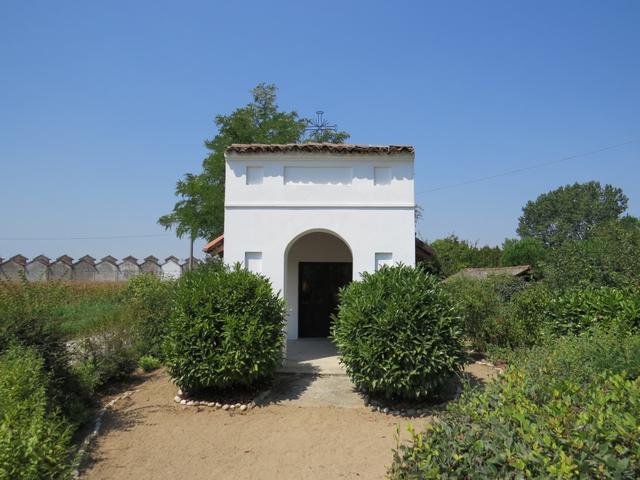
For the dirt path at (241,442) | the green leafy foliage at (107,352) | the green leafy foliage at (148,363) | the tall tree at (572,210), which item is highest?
the tall tree at (572,210)

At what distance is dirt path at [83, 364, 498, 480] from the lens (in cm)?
537

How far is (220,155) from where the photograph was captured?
21.2m

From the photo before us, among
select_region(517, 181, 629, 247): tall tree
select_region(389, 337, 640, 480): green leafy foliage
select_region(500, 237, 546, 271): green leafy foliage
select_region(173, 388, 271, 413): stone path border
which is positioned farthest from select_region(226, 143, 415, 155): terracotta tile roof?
select_region(517, 181, 629, 247): tall tree

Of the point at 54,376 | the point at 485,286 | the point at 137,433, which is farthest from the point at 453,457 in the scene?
the point at 485,286

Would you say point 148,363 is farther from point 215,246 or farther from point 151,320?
point 215,246

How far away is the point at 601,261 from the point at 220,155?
1631cm

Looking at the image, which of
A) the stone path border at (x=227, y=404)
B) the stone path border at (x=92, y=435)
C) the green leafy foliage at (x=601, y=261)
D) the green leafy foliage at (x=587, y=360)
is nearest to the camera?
the green leafy foliage at (x=587, y=360)

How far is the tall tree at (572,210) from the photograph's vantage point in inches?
2303

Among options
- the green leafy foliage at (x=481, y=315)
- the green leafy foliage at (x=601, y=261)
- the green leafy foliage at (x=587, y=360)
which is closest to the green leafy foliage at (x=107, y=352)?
the green leafy foliage at (x=587, y=360)

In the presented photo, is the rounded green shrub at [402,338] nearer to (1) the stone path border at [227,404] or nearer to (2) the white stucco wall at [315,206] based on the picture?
(1) the stone path border at [227,404]

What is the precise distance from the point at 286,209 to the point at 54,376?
531 cm

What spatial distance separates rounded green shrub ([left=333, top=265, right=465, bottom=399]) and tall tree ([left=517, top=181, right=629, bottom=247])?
189ft

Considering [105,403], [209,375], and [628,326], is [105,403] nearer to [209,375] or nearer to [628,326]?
[209,375]

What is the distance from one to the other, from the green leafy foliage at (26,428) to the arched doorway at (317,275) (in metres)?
7.30
